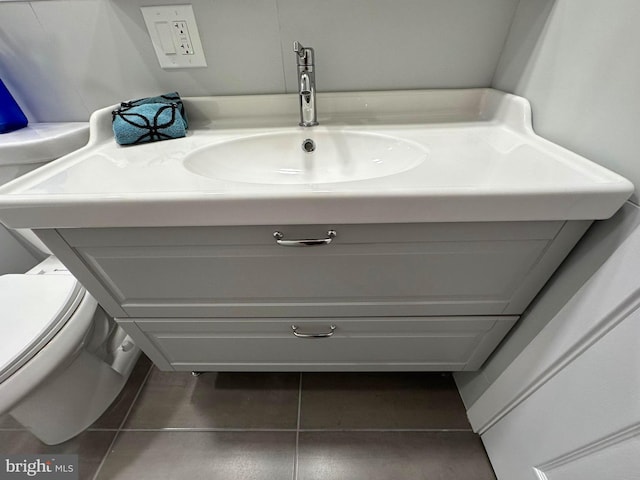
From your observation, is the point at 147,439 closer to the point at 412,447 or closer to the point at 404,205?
the point at 412,447

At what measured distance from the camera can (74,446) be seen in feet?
2.71

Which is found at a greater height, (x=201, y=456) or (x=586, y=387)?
(x=586, y=387)

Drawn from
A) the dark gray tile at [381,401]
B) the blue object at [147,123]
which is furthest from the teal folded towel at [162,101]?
the dark gray tile at [381,401]

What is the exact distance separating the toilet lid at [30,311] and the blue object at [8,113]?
405 millimetres

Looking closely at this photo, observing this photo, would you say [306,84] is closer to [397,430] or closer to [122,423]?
[397,430]

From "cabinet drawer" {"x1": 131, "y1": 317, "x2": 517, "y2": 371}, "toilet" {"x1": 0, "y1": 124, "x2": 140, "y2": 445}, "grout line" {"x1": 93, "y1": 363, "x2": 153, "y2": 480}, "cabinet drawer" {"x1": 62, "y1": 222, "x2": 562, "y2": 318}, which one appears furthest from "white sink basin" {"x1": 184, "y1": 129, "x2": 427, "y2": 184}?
"grout line" {"x1": 93, "y1": 363, "x2": 153, "y2": 480}

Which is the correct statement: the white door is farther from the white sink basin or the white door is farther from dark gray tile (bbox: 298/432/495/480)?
the white sink basin

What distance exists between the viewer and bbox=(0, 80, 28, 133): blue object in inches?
27.2

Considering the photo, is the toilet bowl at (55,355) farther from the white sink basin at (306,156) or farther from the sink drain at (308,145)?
the sink drain at (308,145)

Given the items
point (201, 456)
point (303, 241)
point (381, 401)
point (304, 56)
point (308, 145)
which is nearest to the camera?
point (303, 241)

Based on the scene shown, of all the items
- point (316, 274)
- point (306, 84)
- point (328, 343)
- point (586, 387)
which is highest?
→ point (306, 84)

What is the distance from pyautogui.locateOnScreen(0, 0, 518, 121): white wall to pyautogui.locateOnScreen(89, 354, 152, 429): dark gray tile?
0.89 m

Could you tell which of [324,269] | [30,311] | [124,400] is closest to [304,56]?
[324,269]

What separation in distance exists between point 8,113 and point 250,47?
25.8 inches
